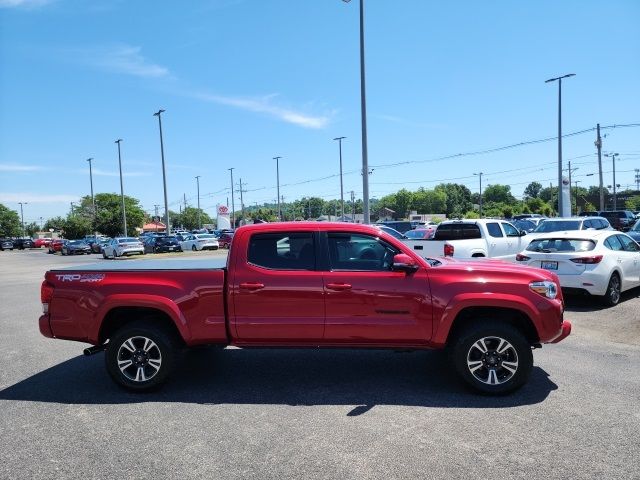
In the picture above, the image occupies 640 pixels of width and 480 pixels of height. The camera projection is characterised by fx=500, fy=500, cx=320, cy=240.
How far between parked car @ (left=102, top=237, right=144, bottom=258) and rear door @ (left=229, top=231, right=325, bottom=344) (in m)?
33.2

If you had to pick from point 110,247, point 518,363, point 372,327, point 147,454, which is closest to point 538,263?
point 518,363

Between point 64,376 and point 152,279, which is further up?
point 152,279

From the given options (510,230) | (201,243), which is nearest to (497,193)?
(201,243)

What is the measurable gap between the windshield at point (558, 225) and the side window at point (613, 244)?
6833 millimetres

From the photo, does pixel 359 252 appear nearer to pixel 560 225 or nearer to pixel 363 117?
pixel 363 117

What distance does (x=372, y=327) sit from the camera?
5.17m

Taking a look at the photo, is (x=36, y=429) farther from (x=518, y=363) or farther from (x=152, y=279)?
(x=518, y=363)

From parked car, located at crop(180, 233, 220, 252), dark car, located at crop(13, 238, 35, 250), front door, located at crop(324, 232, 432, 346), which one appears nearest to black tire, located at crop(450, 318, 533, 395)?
front door, located at crop(324, 232, 432, 346)

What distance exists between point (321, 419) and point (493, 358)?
1.91m

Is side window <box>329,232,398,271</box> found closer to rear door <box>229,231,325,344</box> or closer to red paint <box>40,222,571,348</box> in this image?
red paint <box>40,222,571,348</box>

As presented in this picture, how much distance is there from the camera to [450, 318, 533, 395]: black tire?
5098 mm

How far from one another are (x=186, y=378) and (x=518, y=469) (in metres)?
3.79

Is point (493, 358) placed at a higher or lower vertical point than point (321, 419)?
higher

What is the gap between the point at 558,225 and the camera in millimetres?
17312
